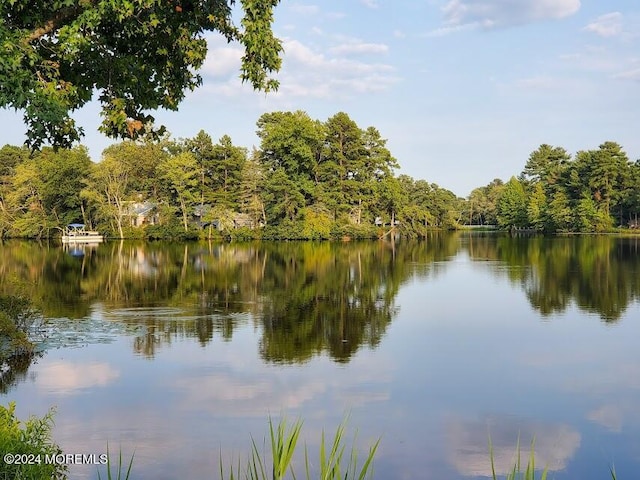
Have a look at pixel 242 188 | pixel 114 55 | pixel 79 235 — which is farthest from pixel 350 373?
pixel 79 235

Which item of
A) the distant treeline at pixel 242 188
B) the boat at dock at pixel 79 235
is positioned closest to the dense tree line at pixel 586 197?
the distant treeline at pixel 242 188

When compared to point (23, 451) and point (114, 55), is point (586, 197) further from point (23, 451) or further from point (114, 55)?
point (23, 451)

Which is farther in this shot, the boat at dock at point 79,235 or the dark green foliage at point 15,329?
the boat at dock at point 79,235

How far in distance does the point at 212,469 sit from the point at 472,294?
1724cm

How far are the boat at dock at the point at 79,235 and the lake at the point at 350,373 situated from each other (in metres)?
38.5

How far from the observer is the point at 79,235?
6494cm

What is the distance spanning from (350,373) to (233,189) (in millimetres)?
59592

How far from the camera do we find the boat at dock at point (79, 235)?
201 feet

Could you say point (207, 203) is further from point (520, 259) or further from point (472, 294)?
point (472, 294)

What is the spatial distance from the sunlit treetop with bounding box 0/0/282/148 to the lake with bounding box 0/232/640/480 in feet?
13.7

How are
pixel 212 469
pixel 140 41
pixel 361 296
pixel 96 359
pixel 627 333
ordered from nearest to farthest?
1. pixel 212 469
2. pixel 140 41
3. pixel 96 359
4. pixel 627 333
5. pixel 361 296

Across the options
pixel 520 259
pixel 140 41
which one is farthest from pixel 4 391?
pixel 520 259

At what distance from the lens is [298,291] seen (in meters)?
23.5

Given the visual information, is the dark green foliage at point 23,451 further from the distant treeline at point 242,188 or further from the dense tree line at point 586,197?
the dense tree line at point 586,197
